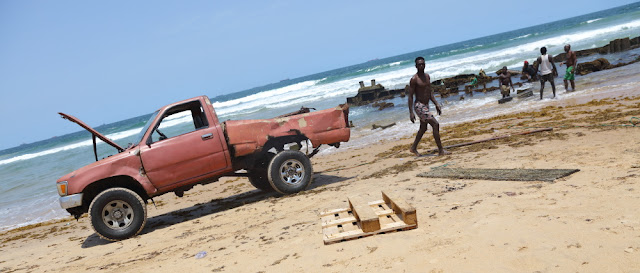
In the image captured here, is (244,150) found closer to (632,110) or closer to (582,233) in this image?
(582,233)

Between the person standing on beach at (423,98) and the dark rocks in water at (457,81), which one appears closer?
the person standing on beach at (423,98)

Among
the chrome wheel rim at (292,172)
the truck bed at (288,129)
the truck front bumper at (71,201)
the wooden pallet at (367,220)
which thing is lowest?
the wooden pallet at (367,220)

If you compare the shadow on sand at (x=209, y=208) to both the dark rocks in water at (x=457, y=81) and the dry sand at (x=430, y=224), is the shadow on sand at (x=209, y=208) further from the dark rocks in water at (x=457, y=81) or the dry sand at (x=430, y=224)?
the dark rocks in water at (x=457, y=81)

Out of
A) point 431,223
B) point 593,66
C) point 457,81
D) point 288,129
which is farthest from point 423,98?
point 457,81

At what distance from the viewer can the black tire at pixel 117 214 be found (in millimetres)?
6699

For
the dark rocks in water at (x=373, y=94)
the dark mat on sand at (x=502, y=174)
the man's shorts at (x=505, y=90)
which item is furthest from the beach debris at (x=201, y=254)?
the dark rocks in water at (x=373, y=94)

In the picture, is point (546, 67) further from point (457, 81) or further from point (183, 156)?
point (457, 81)

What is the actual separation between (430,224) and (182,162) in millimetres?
4296

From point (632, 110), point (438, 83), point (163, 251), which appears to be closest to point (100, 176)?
point (163, 251)

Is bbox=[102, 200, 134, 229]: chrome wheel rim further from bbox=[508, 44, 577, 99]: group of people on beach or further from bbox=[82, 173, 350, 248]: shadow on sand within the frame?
bbox=[508, 44, 577, 99]: group of people on beach

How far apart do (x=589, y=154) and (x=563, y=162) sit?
0.51m

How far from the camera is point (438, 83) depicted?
28625mm

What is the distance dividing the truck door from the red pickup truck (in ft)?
0.05

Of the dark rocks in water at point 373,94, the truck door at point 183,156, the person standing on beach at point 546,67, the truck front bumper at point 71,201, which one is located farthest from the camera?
the dark rocks in water at point 373,94
